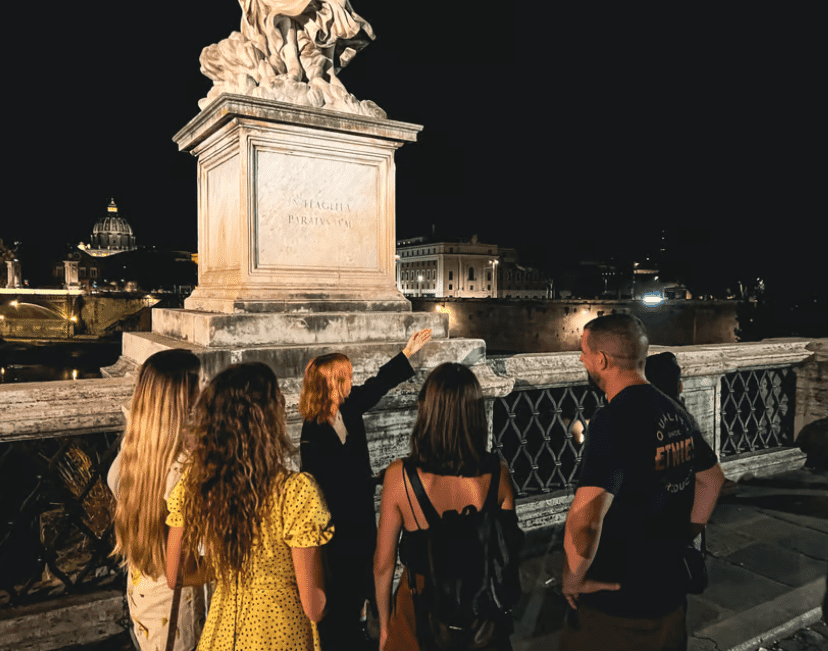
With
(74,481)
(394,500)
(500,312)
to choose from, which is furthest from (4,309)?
(394,500)

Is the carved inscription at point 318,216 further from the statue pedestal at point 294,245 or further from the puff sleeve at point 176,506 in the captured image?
the puff sleeve at point 176,506

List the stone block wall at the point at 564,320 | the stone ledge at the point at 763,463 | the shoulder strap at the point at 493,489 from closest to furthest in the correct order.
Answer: the shoulder strap at the point at 493,489
the stone ledge at the point at 763,463
the stone block wall at the point at 564,320

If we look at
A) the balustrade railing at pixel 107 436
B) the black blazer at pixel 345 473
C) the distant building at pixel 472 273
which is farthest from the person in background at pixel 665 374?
the distant building at pixel 472 273

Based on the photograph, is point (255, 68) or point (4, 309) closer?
point (255, 68)

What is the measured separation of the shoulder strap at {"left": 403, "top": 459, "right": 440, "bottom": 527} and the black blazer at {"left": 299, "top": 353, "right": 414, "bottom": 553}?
0.81 metres

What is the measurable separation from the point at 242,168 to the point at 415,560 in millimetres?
2579

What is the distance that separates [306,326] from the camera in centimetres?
364

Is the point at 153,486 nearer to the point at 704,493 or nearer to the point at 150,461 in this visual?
the point at 150,461

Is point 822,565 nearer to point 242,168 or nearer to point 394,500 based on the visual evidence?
point 394,500

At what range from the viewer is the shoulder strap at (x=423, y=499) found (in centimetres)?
202

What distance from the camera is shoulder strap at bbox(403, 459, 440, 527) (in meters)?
2.02

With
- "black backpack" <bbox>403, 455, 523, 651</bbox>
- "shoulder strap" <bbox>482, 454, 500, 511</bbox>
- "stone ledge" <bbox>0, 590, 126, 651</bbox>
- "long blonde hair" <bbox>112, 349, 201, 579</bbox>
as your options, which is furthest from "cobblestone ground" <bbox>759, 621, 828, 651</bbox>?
"stone ledge" <bbox>0, 590, 126, 651</bbox>

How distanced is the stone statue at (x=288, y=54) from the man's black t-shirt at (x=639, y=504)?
2.79m

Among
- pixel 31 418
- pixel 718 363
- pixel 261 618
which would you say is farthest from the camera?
pixel 718 363
